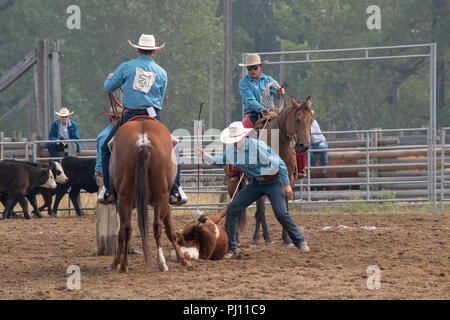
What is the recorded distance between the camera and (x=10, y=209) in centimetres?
1434

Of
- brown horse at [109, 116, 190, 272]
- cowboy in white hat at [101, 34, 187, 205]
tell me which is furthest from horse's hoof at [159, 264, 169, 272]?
cowboy in white hat at [101, 34, 187, 205]

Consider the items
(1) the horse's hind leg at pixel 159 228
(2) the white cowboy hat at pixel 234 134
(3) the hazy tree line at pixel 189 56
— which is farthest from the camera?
(3) the hazy tree line at pixel 189 56

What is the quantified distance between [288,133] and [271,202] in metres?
1.06

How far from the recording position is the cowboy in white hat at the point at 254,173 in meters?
8.02

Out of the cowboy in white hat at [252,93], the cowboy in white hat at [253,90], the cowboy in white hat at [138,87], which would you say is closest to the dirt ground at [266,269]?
the cowboy in white hat at [138,87]

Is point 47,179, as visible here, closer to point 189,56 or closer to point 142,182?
point 142,182

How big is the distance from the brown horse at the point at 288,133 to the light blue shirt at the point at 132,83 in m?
1.86

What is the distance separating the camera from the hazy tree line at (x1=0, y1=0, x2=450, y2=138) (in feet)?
129

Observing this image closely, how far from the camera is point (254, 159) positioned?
8.08 m

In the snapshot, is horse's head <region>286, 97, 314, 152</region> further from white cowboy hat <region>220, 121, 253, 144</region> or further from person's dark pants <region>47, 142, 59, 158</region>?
person's dark pants <region>47, 142, 59, 158</region>

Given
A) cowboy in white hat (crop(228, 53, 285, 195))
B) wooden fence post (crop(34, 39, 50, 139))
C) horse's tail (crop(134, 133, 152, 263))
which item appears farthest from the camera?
wooden fence post (crop(34, 39, 50, 139))

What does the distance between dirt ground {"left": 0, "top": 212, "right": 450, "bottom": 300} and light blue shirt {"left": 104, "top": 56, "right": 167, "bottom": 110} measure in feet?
5.39

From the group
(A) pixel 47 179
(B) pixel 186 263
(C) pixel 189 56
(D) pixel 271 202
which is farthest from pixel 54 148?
(C) pixel 189 56

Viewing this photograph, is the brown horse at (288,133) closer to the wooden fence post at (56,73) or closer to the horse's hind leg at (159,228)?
the horse's hind leg at (159,228)
